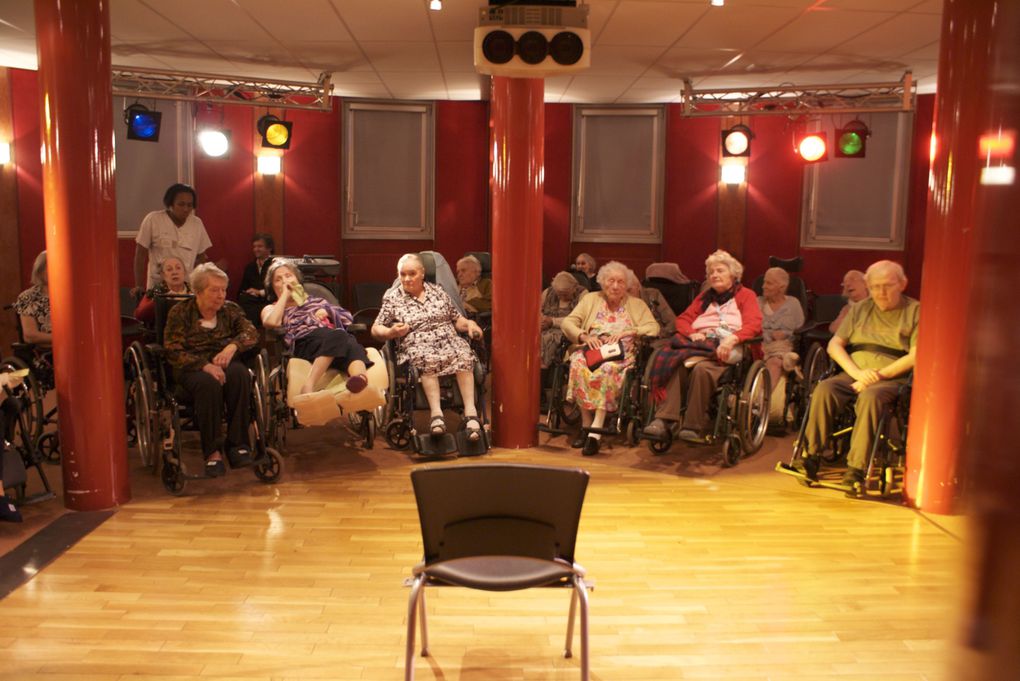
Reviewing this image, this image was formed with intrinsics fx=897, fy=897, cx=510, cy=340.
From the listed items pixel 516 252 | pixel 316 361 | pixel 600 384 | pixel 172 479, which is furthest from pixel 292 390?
pixel 600 384

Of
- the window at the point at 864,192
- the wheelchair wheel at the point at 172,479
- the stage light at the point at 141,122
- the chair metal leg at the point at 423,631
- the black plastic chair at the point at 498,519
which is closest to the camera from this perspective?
the black plastic chair at the point at 498,519

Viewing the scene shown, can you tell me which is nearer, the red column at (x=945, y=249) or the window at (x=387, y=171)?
the red column at (x=945, y=249)

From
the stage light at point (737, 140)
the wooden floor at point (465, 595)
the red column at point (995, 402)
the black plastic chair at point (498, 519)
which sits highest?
the stage light at point (737, 140)

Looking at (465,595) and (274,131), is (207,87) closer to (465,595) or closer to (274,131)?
(274,131)

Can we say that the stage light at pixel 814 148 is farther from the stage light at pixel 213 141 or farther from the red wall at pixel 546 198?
the stage light at pixel 213 141

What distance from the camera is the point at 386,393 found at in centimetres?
533

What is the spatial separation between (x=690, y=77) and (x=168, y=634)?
6456mm

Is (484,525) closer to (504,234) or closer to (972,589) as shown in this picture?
(972,589)

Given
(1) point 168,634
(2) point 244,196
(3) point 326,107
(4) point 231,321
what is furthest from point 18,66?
(1) point 168,634

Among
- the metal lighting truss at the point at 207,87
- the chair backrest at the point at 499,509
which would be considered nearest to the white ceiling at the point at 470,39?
the metal lighting truss at the point at 207,87

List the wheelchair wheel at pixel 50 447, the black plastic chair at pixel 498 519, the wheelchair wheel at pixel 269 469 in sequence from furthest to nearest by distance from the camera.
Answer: the wheelchair wheel at pixel 50 447 → the wheelchair wheel at pixel 269 469 → the black plastic chair at pixel 498 519

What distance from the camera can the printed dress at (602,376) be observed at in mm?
5328

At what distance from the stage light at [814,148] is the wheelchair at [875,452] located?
12.8ft

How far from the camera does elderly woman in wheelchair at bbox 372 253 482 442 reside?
5221mm
